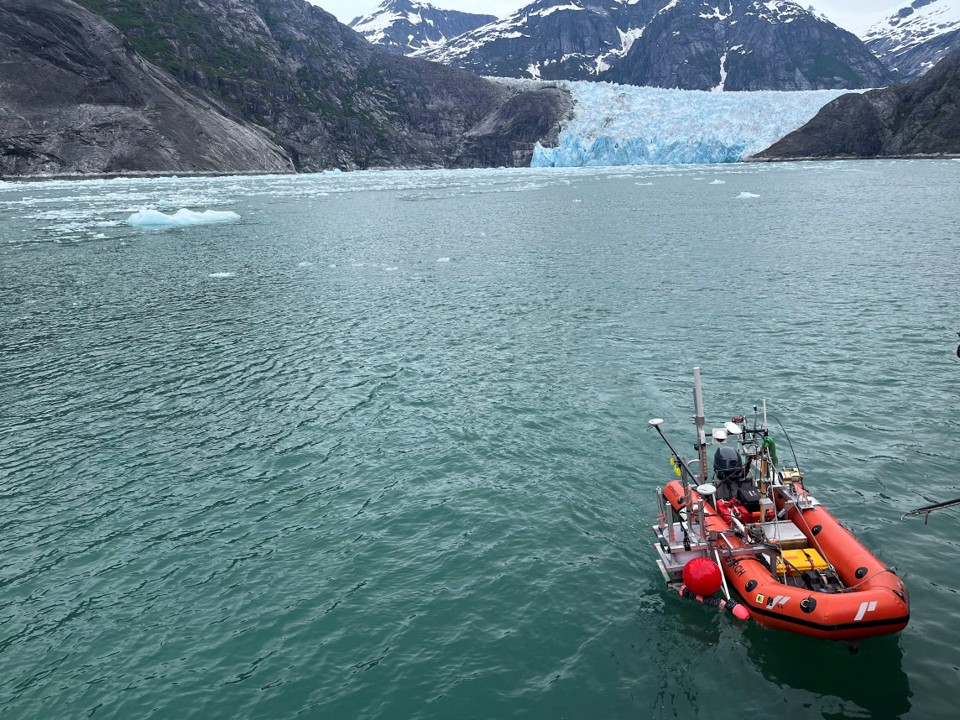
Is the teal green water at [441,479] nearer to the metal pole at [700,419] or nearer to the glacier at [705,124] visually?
the metal pole at [700,419]

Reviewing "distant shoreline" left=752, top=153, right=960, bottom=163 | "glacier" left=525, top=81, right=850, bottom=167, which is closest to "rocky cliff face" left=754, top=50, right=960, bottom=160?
"distant shoreline" left=752, top=153, right=960, bottom=163

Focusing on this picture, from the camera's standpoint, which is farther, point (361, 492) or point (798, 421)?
point (798, 421)

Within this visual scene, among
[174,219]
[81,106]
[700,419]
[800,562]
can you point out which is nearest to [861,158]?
[174,219]

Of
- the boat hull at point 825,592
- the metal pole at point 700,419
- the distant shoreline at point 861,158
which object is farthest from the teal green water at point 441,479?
the distant shoreline at point 861,158

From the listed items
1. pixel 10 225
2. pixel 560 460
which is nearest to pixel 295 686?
pixel 560 460

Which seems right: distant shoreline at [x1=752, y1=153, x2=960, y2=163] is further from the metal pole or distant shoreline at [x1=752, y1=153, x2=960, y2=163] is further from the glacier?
the metal pole

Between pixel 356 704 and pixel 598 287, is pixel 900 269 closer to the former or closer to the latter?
pixel 598 287
